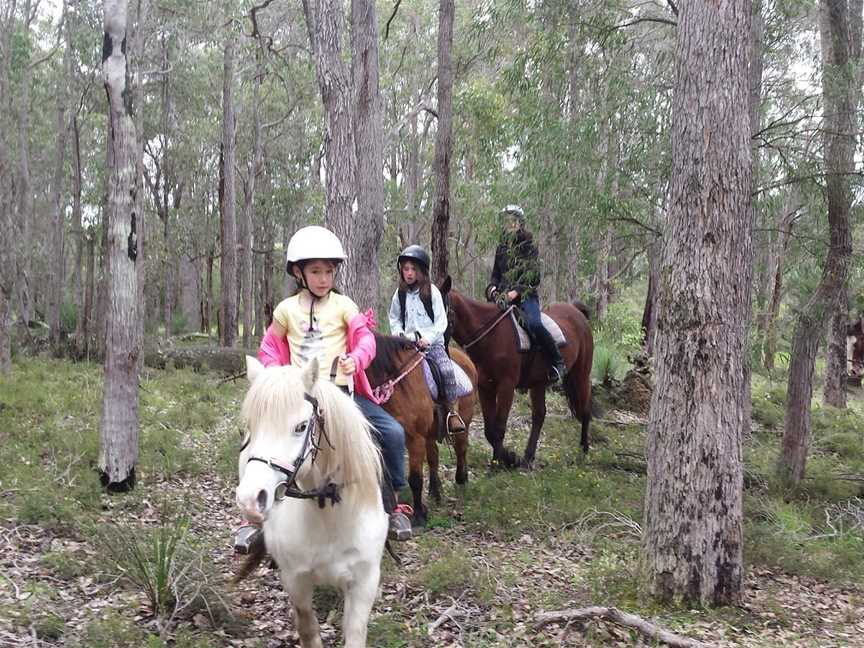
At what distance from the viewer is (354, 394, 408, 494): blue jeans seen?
4.79 m

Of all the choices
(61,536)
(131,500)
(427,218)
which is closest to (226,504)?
(131,500)

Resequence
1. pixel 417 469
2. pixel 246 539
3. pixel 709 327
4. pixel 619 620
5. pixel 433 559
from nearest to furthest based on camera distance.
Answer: pixel 246 539 < pixel 619 620 < pixel 709 327 < pixel 433 559 < pixel 417 469

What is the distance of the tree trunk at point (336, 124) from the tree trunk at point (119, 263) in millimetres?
1983

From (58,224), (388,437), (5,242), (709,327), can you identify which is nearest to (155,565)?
(388,437)

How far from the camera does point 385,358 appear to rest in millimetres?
5613

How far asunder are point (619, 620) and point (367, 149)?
753 cm

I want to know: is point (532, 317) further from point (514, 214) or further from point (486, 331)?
point (514, 214)

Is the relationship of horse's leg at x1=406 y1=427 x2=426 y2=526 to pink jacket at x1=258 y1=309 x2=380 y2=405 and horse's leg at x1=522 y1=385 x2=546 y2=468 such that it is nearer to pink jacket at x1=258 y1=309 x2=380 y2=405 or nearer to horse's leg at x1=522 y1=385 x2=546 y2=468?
pink jacket at x1=258 y1=309 x2=380 y2=405

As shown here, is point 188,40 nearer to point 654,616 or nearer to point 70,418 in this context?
point 70,418

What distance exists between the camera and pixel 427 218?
97.6 feet

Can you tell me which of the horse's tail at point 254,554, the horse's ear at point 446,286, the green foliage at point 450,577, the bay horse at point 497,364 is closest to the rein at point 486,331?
the bay horse at point 497,364

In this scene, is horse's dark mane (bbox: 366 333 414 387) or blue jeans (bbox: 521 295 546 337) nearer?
horse's dark mane (bbox: 366 333 414 387)

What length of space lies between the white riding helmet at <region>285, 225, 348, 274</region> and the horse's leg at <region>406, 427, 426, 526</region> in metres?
2.69

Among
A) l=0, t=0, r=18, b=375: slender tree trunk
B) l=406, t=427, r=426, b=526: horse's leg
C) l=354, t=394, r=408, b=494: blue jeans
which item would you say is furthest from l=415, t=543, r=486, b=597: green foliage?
l=0, t=0, r=18, b=375: slender tree trunk
